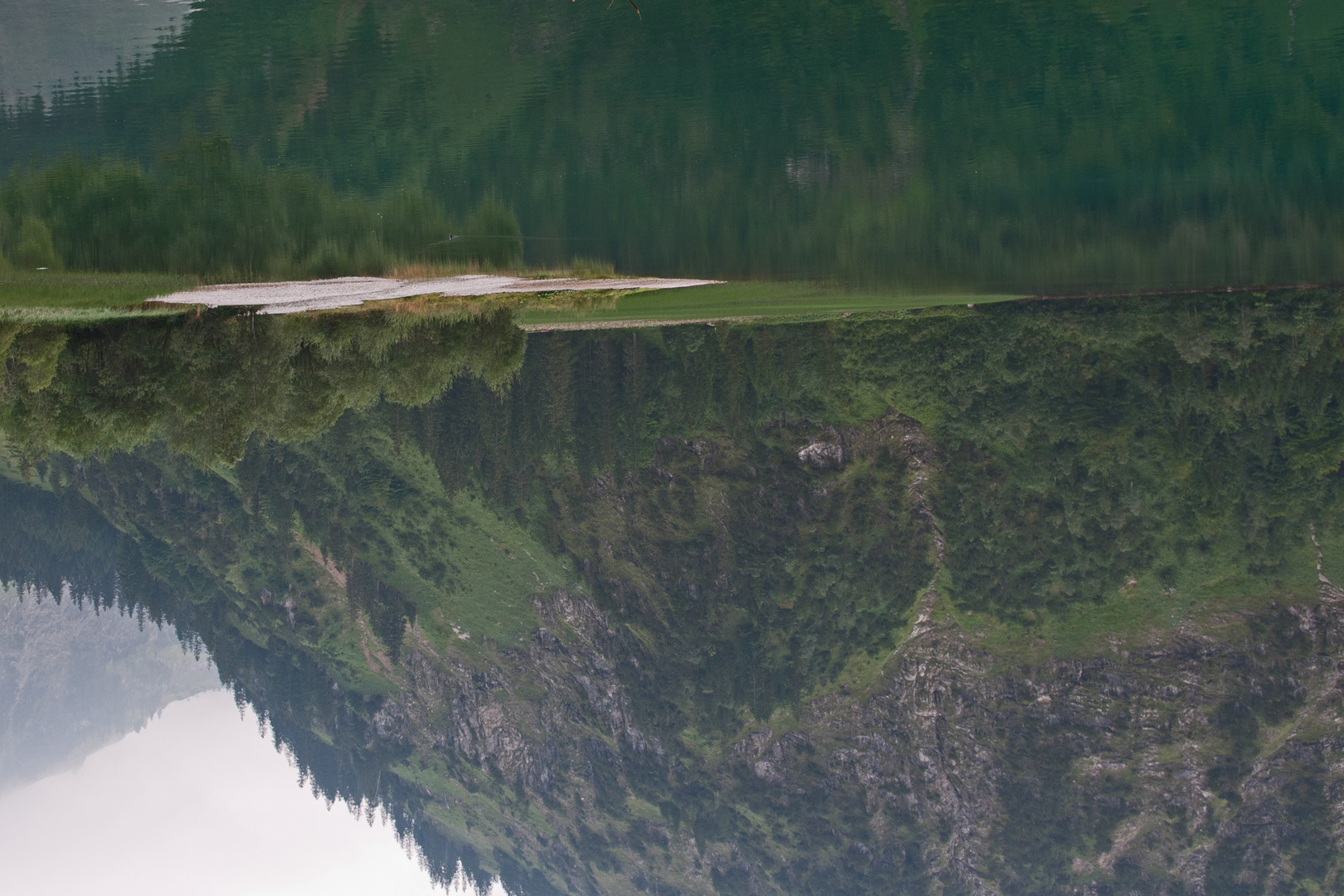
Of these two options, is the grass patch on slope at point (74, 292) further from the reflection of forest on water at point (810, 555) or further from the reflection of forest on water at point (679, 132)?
the reflection of forest on water at point (810, 555)

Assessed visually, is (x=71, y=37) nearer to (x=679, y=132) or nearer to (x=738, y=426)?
(x=679, y=132)

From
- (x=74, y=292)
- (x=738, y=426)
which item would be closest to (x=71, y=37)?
(x=74, y=292)

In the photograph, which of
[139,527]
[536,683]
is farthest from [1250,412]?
[139,527]

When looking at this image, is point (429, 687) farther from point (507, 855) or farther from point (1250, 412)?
point (1250, 412)

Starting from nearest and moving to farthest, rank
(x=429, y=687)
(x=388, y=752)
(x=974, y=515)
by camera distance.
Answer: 1. (x=974, y=515)
2. (x=429, y=687)
3. (x=388, y=752)

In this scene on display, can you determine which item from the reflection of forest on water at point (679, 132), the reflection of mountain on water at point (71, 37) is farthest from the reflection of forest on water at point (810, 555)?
the reflection of mountain on water at point (71, 37)

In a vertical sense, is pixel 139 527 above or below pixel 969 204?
below

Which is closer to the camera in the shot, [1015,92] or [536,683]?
[1015,92]
